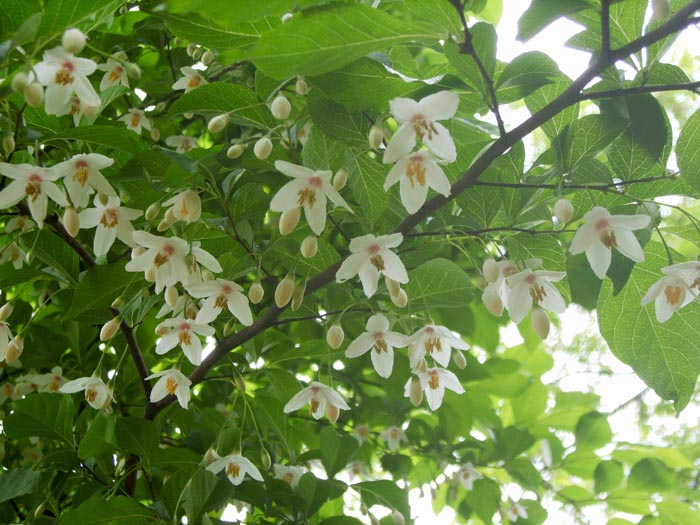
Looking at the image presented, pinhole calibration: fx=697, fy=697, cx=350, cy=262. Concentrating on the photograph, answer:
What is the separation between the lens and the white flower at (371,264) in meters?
1.20

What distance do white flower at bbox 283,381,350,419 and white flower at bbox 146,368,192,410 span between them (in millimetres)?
218

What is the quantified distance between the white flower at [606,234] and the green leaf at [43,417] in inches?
46.2

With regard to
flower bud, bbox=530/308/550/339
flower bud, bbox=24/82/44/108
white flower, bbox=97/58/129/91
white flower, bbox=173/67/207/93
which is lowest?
white flower, bbox=97/58/129/91

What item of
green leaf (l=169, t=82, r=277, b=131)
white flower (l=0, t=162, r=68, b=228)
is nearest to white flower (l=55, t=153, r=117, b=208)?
white flower (l=0, t=162, r=68, b=228)

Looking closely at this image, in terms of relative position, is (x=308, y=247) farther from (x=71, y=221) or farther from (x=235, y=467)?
(x=235, y=467)

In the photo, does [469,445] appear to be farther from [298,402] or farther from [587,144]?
[587,144]

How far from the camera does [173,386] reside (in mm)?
1476

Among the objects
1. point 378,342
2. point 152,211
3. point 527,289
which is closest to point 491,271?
point 527,289

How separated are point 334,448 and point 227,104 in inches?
36.1

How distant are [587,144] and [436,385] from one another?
635 mm

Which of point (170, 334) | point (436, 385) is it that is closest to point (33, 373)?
point (170, 334)

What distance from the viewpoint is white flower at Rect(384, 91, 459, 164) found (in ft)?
3.40

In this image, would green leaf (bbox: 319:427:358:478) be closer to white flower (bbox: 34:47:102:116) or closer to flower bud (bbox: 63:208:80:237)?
flower bud (bbox: 63:208:80:237)

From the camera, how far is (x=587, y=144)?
3.82 feet
